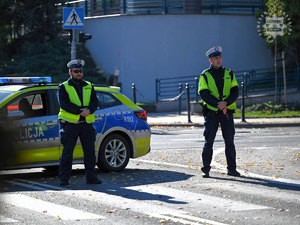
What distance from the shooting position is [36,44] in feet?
89.1

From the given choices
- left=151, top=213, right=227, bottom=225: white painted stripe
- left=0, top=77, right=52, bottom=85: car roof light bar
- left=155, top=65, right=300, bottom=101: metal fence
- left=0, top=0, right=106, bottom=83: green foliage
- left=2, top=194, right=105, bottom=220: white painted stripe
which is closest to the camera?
left=151, top=213, right=227, bottom=225: white painted stripe

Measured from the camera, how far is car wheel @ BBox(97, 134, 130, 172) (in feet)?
31.1

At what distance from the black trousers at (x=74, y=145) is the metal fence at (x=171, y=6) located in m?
18.6

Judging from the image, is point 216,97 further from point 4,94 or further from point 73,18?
point 73,18

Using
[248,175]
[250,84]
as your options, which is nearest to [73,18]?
[248,175]

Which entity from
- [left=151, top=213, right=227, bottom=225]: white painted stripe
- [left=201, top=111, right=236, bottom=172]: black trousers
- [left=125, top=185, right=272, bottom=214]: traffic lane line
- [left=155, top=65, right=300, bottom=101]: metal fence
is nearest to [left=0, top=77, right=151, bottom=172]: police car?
[left=201, top=111, right=236, bottom=172]: black trousers

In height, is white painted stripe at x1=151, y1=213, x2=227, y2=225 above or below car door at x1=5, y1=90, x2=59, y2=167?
below

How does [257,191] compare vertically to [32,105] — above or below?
below

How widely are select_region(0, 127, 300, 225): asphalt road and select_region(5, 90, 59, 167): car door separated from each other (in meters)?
0.35

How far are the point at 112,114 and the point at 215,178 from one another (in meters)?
2.10

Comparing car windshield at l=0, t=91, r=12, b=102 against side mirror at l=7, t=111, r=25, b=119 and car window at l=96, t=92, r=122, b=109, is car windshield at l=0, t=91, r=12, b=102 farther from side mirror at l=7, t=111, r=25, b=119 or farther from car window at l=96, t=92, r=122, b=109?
car window at l=96, t=92, r=122, b=109

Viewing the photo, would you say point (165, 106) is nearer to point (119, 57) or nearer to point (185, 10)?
point (119, 57)

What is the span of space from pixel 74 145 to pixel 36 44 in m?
19.5

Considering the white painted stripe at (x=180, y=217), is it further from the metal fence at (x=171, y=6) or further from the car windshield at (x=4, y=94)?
the metal fence at (x=171, y=6)
